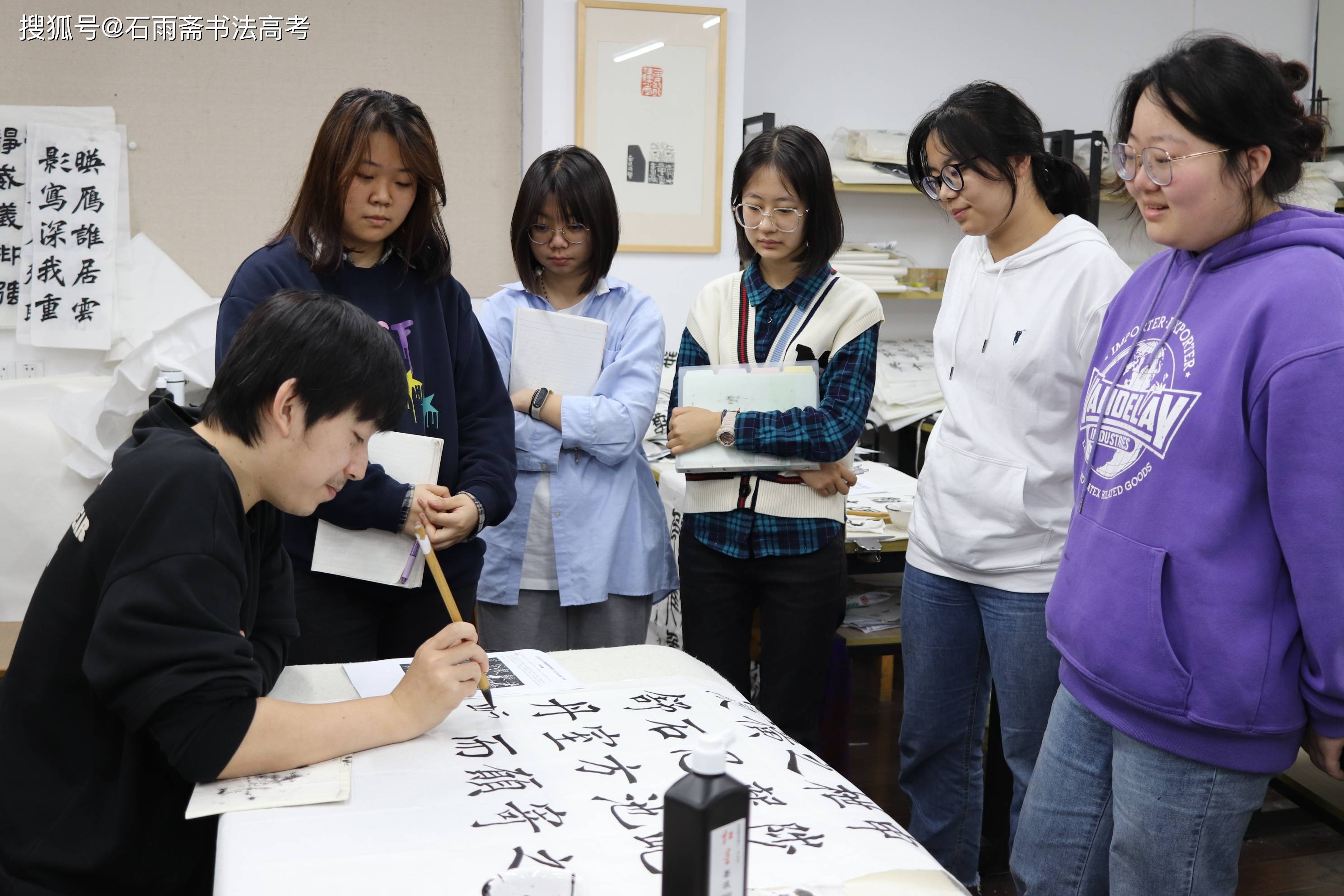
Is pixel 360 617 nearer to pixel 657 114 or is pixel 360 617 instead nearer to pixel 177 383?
pixel 177 383

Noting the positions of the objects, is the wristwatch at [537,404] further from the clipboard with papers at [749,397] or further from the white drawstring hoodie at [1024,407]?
the white drawstring hoodie at [1024,407]

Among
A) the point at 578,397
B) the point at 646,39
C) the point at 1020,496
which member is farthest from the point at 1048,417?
the point at 646,39

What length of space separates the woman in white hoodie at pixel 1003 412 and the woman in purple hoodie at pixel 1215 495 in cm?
36

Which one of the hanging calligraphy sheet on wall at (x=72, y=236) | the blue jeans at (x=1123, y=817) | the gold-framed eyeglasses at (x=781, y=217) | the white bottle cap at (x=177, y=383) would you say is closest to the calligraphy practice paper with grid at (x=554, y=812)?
the blue jeans at (x=1123, y=817)

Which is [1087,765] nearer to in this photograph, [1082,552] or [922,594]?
[1082,552]

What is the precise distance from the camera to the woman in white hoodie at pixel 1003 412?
5.36 feet

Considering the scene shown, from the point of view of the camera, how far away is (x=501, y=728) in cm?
122

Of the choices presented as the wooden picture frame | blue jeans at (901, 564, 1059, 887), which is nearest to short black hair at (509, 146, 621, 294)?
blue jeans at (901, 564, 1059, 887)

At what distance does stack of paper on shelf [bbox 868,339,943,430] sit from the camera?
4090 mm

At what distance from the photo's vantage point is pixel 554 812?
1.02m

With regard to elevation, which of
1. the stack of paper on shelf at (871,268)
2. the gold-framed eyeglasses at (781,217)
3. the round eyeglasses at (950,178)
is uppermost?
the round eyeglasses at (950,178)

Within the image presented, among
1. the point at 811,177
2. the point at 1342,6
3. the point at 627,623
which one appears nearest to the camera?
the point at 811,177

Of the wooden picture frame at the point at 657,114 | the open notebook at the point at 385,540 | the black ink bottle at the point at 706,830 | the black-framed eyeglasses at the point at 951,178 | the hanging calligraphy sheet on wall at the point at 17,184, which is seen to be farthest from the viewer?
→ the wooden picture frame at the point at 657,114

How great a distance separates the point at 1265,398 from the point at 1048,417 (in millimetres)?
567
